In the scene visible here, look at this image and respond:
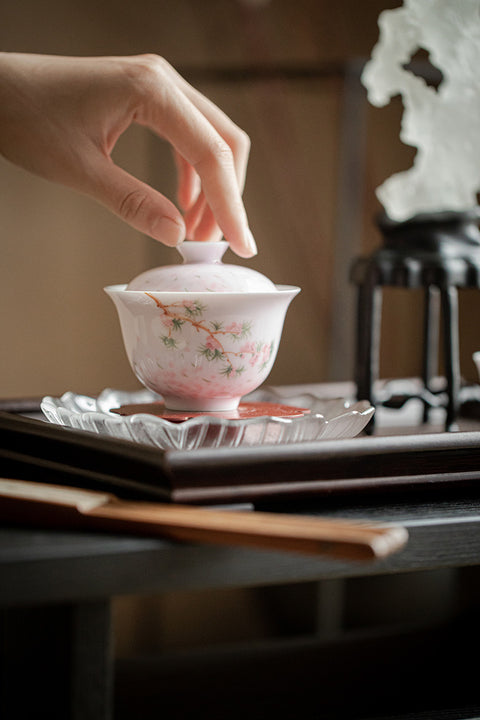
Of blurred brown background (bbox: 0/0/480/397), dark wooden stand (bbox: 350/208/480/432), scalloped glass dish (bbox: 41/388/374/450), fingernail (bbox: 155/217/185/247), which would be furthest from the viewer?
blurred brown background (bbox: 0/0/480/397)

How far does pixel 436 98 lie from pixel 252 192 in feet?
4.59

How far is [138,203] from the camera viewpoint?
2.15 feet

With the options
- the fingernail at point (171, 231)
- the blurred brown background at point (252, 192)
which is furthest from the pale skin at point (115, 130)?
the blurred brown background at point (252, 192)

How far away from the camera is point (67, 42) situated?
78.5 inches

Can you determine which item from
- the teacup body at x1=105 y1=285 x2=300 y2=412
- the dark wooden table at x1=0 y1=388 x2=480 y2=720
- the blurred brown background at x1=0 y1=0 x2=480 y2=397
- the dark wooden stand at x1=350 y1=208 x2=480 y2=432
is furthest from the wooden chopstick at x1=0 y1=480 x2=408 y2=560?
the blurred brown background at x1=0 y1=0 x2=480 y2=397

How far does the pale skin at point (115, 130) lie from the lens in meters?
0.64

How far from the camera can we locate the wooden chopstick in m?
0.38

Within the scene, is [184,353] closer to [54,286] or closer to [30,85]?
[30,85]

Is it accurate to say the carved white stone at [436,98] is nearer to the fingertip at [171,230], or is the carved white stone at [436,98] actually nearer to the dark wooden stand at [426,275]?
the dark wooden stand at [426,275]

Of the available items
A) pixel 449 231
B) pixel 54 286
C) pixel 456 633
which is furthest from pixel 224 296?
pixel 54 286

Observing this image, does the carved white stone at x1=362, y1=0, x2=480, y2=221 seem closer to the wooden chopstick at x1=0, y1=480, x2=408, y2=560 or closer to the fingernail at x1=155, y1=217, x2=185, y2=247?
the fingernail at x1=155, y1=217, x2=185, y2=247

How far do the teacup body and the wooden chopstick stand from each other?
0.49 ft

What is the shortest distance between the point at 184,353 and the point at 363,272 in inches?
12.0

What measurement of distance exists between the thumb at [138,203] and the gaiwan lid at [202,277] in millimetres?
16
